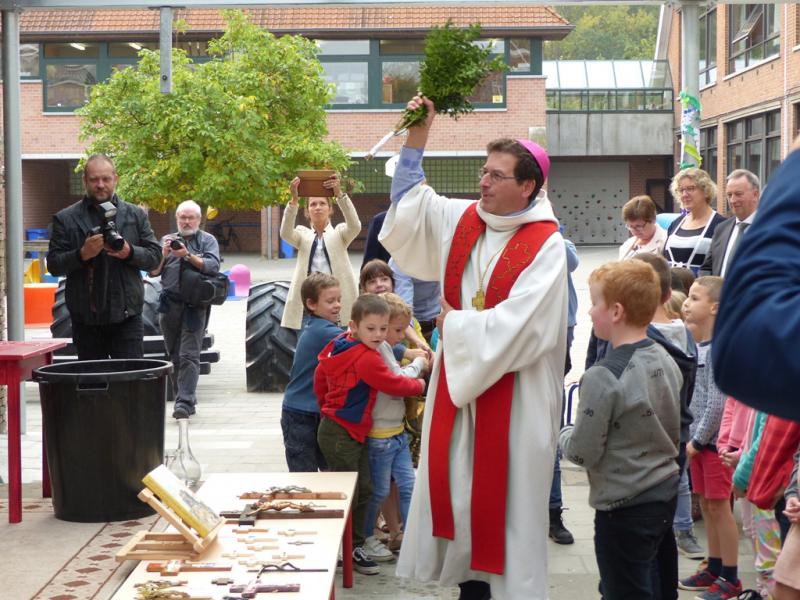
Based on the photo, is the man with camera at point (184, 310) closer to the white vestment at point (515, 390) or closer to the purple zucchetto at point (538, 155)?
the white vestment at point (515, 390)

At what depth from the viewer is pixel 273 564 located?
3883 mm

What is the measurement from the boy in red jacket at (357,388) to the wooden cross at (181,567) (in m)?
1.60

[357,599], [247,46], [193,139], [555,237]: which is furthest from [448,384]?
[247,46]

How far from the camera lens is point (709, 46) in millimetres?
33031

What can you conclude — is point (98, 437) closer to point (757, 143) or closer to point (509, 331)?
point (509, 331)

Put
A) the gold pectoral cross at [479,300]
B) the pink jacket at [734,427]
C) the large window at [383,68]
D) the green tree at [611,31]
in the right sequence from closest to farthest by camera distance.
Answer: the gold pectoral cross at [479,300], the pink jacket at [734,427], the large window at [383,68], the green tree at [611,31]

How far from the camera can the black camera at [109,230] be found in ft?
22.5

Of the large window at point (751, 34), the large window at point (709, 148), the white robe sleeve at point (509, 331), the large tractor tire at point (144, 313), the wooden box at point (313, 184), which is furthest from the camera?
the large window at point (709, 148)

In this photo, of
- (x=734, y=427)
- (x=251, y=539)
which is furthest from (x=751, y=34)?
(x=251, y=539)

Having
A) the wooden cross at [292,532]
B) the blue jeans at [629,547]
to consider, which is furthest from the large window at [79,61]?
the blue jeans at [629,547]

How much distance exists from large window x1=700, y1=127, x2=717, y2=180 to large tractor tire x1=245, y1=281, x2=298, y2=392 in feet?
81.4

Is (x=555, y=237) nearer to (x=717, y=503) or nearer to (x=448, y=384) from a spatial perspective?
(x=448, y=384)

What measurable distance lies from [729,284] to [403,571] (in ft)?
11.2

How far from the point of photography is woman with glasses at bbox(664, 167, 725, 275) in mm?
7336
